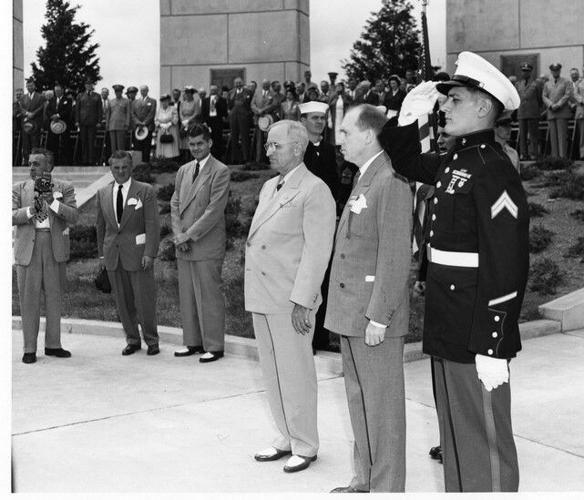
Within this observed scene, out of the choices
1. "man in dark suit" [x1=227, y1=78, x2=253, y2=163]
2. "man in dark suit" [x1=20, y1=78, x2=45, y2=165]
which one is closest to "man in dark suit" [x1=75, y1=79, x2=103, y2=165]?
"man in dark suit" [x1=20, y1=78, x2=45, y2=165]

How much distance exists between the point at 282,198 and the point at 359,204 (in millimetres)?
860

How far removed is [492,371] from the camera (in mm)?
3672

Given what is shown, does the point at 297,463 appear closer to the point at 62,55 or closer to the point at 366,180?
the point at 366,180

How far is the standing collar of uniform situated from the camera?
391cm

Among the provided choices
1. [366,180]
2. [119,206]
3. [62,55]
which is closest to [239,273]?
[119,206]

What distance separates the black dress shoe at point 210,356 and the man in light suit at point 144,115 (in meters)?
12.3

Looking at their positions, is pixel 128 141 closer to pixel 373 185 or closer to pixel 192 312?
pixel 192 312

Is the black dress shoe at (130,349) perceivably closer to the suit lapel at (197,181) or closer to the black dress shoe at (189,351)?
the black dress shoe at (189,351)

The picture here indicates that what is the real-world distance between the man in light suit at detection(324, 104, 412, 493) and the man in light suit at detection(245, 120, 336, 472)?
66 centimetres

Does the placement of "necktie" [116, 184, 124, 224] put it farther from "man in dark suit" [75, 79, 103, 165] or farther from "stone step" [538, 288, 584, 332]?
"man in dark suit" [75, 79, 103, 165]

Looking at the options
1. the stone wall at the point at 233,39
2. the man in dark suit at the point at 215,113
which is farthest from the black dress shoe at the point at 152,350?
the stone wall at the point at 233,39

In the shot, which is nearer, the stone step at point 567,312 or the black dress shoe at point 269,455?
the black dress shoe at point 269,455

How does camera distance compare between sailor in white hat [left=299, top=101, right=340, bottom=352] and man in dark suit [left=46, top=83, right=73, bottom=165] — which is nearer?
sailor in white hat [left=299, top=101, right=340, bottom=352]

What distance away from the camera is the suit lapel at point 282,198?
542cm
